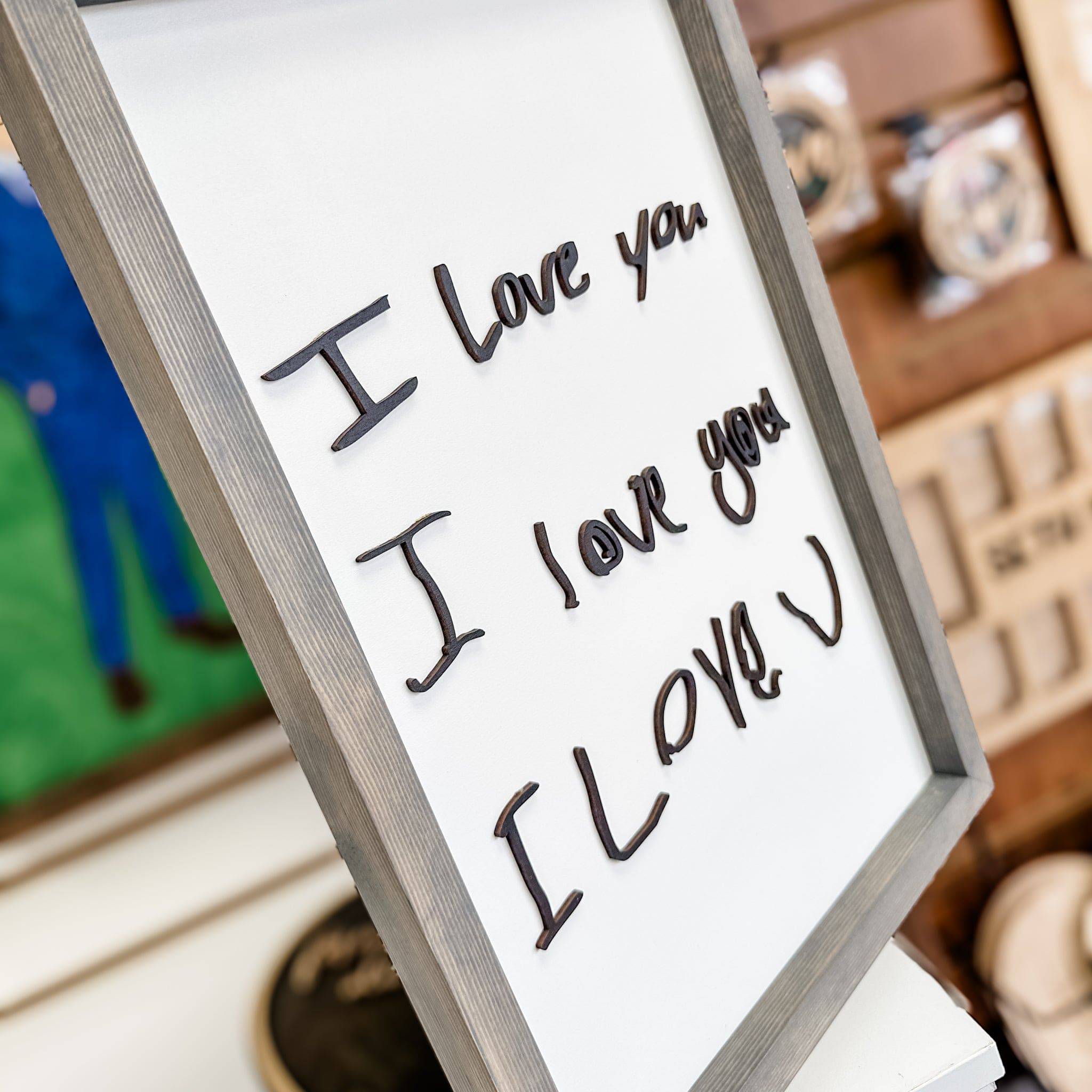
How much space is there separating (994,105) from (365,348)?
1735mm

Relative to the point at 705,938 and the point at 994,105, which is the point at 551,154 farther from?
the point at 994,105

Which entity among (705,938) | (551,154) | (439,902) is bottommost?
(705,938)

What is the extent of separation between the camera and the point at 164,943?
58.5 inches

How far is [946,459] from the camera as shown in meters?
1.76

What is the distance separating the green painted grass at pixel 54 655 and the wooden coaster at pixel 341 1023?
49 centimetres

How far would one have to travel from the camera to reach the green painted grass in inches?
55.4

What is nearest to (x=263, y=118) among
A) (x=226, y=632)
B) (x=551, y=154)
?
(x=551, y=154)

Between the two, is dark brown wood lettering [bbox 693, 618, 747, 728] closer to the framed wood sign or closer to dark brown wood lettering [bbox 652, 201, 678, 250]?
the framed wood sign

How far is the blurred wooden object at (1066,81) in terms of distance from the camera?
5.51 feet

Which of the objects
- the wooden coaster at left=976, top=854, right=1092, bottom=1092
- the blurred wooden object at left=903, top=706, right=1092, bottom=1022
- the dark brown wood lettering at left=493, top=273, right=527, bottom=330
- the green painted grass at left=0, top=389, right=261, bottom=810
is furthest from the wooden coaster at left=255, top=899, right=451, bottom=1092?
the blurred wooden object at left=903, top=706, right=1092, bottom=1022

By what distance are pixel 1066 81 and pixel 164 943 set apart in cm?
206

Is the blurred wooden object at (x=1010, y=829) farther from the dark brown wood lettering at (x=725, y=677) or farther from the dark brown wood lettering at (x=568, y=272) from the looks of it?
the dark brown wood lettering at (x=568, y=272)

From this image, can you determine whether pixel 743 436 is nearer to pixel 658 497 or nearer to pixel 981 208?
pixel 658 497

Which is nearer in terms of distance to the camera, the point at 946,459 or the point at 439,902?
the point at 439,902
